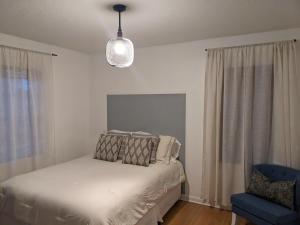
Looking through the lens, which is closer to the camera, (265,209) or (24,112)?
(265,209)

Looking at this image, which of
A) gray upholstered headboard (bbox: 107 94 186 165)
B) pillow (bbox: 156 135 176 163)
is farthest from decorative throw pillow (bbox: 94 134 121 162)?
pillow (bbox: 156 135 176 163)

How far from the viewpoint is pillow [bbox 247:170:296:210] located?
87.4 inches

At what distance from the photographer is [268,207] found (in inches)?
87.4

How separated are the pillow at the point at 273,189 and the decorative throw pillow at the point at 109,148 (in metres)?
1.79

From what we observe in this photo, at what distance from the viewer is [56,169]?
2809mm

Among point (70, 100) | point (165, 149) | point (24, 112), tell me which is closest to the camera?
point (24, 112)

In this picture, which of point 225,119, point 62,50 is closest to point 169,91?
point 225,119

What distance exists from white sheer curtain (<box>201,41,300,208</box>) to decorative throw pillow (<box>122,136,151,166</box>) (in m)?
0.80

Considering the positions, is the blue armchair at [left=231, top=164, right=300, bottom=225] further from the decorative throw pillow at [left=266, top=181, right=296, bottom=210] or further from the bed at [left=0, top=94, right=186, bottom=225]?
the bed at [left=0, top=94, right=186, bottom=225]

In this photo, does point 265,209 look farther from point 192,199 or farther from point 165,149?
point 165,149

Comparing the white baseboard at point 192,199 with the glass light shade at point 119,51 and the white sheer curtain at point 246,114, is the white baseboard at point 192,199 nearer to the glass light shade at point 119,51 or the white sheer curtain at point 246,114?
the white sheer curtain at point 246,114

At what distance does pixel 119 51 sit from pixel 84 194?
1306 millimetres

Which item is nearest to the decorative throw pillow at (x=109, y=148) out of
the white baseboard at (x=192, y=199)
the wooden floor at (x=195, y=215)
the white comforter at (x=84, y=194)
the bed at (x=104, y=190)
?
the bed at (x=104, y=190)

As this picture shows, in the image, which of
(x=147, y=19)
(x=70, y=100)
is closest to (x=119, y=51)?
(x=147, y=19)
